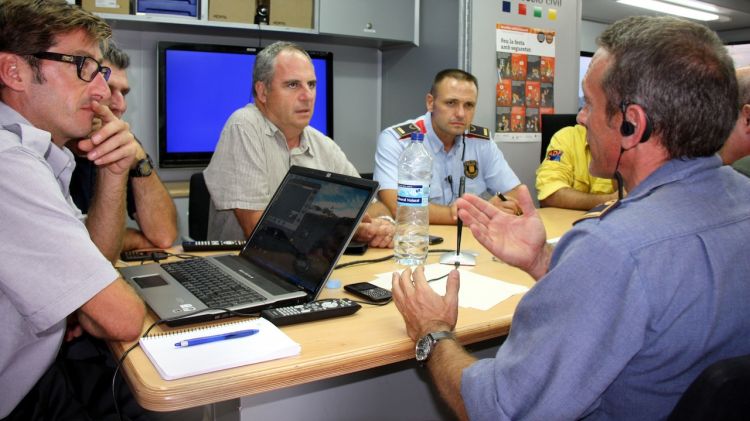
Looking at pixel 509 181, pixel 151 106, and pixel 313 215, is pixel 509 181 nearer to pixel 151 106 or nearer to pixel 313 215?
pixel 313 215

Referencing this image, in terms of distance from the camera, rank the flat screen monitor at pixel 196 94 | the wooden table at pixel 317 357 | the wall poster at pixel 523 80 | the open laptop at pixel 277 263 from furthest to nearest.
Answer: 1. the wall poster at pixel 523 80
2. the flat screen monitor at pixel 196 94
3. the open laptop at pixel 277 263
4. the wooden table at pixel 317 357

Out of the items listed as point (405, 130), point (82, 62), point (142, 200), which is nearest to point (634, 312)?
point (82, 62)

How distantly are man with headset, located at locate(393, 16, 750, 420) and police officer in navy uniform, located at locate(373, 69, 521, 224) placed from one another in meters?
1.94

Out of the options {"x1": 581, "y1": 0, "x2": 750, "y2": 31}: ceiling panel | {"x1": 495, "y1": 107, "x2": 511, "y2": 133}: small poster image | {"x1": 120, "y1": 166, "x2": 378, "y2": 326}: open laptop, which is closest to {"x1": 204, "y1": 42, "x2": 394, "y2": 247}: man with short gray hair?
{"x1": 120, "y1": 166, "x2": 378, "y2": 326}: open laptop

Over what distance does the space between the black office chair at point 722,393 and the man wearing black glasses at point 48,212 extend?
→ 862 millimetres

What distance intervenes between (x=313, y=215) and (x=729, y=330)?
34.0 inches

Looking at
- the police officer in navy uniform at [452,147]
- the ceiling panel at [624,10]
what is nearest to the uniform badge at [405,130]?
the police officer in navy uniform at [452,147]

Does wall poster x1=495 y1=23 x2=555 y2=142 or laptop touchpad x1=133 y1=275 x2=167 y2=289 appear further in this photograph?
wall poster x1=495 y1=23 x2=555 y2=142

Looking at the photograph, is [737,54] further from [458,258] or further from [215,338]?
[215,338]

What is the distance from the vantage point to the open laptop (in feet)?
3.94

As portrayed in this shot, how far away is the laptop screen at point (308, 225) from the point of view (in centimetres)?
129

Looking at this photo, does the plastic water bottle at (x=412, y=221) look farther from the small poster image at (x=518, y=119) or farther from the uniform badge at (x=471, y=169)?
the small poster image at (x=518, y=119)

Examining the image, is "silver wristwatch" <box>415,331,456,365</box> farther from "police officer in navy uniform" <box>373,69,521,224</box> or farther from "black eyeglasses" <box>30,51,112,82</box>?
"police officer in navy uniform" <box>373,69,521,224</box>

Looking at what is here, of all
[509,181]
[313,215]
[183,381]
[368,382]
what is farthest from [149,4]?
[183,381]
